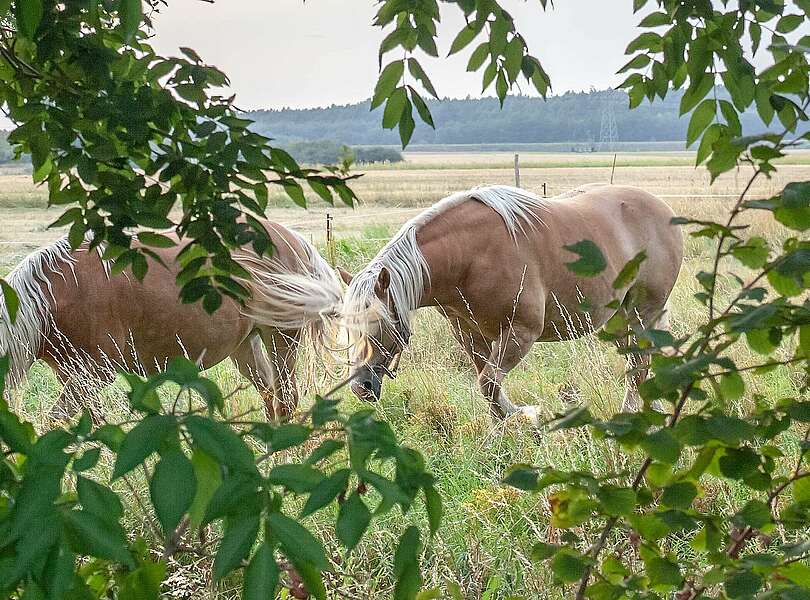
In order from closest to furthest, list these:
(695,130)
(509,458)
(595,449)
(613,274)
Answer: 1. (695,130)
2. (595,449)
3. (509,458)
4. (613,274)

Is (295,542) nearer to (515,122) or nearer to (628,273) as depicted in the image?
(628,273)

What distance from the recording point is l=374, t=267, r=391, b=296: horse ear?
3955mm

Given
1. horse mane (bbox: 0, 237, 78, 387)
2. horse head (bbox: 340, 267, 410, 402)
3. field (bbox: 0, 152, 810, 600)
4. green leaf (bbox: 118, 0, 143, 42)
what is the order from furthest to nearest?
horse head (bbox: 340, 267, 410, 402) → horse mane (bbox: 0, 237, 78, 387) → field (bbox: 0, 152, 810, 600) → green leaf (bbox: 118, 0, 143, 42)

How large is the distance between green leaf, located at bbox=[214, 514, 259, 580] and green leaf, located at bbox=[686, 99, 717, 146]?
37.7 inches

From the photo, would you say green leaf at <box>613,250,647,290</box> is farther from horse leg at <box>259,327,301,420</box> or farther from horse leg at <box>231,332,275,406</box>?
horse leg at <box>231,332,275,406</box>

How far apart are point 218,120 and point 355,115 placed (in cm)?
5101

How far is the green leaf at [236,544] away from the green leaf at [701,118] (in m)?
0.96

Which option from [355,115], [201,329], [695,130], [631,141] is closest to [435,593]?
[695,130]

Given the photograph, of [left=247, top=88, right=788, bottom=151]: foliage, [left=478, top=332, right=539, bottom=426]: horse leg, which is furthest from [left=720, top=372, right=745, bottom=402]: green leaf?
[left=247, top=88, right=788, bottom=151]: foliage

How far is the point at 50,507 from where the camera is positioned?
66 centimetres

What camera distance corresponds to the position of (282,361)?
433 cm

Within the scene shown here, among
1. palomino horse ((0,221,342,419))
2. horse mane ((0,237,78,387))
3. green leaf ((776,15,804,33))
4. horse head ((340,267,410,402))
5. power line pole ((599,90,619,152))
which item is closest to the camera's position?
green leaf ((776,15,804,33))

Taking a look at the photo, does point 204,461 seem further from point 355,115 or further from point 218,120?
point 355,115

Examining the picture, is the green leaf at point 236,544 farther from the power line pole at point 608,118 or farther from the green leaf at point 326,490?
the power line pole at point 608,118
